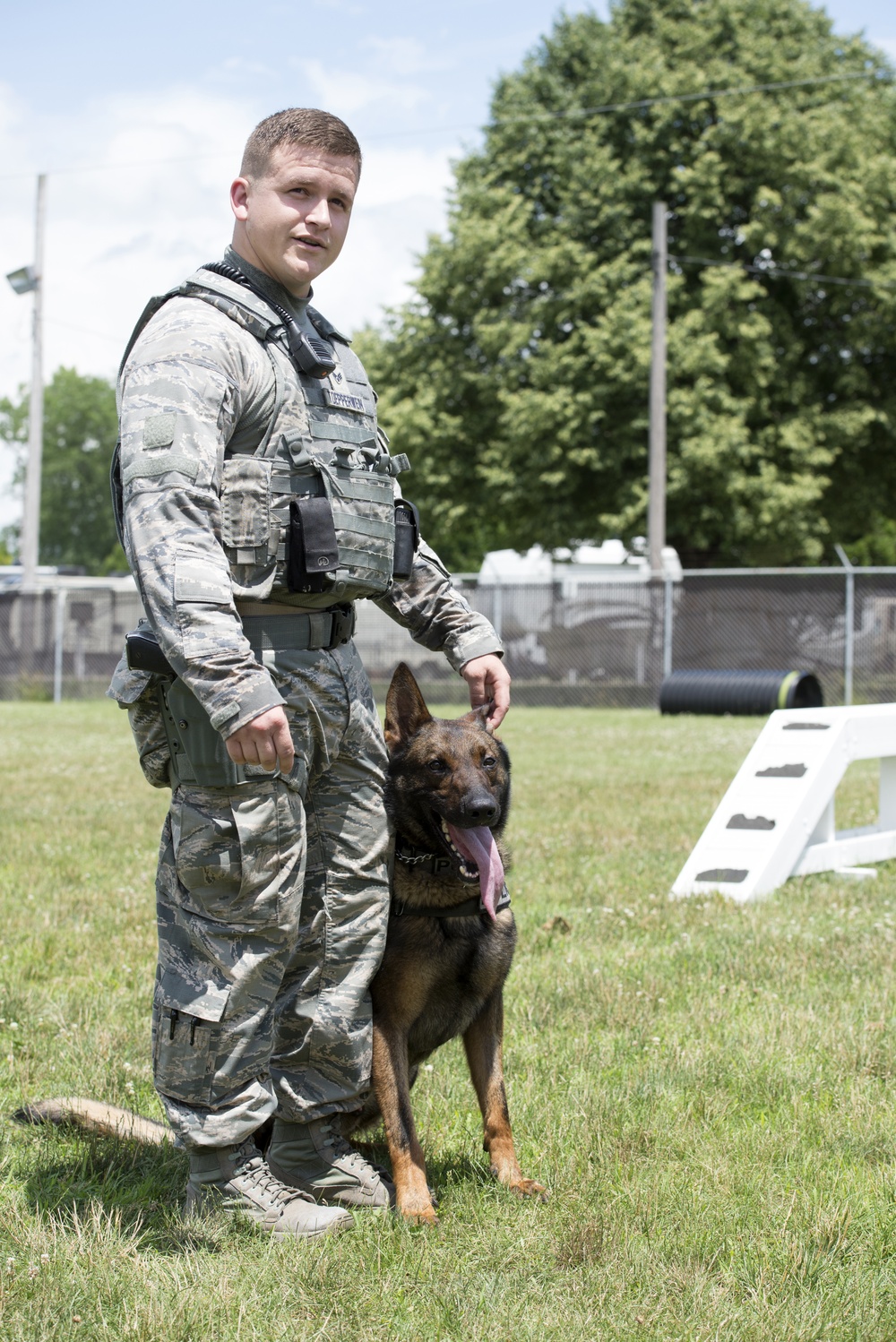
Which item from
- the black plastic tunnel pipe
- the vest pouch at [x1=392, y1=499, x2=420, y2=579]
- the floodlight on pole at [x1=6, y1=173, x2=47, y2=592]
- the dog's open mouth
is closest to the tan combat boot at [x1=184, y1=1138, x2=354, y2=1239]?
the dog's open mouth

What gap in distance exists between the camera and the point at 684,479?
25938mm

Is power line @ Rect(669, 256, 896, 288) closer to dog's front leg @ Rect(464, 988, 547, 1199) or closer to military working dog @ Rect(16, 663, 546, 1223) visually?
military working dog @ Rect(16, 663, 546, 1223)

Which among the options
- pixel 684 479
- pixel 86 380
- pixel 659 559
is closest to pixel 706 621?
pixel 659 559

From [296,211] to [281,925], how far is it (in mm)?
1629

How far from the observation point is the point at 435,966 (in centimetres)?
322

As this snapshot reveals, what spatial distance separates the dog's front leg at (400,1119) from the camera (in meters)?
3.07

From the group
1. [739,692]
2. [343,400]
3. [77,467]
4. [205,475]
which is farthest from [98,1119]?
[77,467]

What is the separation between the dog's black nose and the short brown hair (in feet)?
5.13

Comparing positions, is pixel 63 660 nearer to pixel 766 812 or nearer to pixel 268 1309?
pixel 766 812

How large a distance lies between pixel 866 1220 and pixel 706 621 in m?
19.5

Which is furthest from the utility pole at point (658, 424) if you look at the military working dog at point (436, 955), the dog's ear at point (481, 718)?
the military working dog at point (436, 955)

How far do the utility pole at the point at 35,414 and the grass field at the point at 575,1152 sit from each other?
2015 cm

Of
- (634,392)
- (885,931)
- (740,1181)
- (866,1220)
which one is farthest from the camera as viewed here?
(634,392)

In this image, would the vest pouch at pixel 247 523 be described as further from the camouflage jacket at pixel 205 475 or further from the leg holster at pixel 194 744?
the leg holster at pixel 194 744
